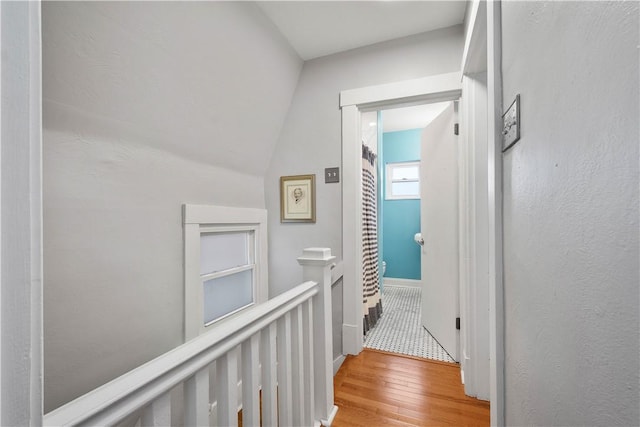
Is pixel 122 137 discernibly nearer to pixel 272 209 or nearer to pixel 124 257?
pixel 124 257

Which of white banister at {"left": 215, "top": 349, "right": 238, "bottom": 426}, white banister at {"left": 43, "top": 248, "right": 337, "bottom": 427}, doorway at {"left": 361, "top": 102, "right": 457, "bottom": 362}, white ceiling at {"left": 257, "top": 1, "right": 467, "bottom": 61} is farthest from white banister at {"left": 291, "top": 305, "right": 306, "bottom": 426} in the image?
doorway at {"left": 361, "top": 102, "right": 457, "bottom": 362}

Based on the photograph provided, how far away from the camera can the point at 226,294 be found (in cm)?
192

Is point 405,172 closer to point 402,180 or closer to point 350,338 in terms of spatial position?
point 402,180

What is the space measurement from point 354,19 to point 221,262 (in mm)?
1867

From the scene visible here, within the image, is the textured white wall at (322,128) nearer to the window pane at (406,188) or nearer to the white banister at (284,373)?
the white banister at (284,373)

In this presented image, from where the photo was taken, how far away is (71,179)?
3.41 ft

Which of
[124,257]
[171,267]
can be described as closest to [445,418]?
[171,267]

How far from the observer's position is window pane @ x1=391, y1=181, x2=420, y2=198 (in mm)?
4229

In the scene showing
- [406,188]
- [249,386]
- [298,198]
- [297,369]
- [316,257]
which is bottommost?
[297,369]

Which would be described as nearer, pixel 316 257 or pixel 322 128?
pixel 316 257

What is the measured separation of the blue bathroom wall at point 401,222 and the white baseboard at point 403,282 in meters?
0.05

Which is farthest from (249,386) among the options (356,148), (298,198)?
(356,148)

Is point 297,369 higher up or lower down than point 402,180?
lower down

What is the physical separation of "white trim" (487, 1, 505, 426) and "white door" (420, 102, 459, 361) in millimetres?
1004
